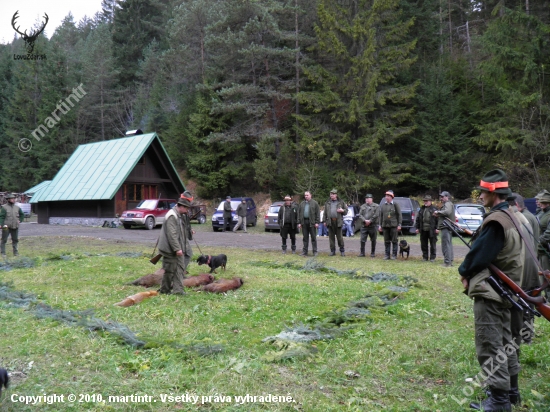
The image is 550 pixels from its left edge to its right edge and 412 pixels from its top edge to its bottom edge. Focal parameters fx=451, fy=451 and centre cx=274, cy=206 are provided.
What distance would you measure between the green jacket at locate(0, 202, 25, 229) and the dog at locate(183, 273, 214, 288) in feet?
26.6

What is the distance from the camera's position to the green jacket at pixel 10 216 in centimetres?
1407

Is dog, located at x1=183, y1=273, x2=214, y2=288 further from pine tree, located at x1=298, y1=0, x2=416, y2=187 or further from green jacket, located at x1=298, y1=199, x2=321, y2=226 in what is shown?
pine tree, located at x1=298, y1=0, x2=416, y2=187

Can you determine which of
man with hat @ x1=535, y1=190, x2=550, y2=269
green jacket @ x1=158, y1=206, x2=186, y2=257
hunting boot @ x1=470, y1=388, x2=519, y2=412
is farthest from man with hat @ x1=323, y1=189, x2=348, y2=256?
hunting boot @ x1=470, y1=388, x2=519, y2=412

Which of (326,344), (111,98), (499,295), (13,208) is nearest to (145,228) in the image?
(13,208)

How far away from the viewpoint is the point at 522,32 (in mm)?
26438

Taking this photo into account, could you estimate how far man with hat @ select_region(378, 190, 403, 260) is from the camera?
1397 cm

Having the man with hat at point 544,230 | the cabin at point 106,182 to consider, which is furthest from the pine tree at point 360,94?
the man with hat at point 544,230

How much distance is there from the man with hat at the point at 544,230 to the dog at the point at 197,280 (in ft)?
19.8

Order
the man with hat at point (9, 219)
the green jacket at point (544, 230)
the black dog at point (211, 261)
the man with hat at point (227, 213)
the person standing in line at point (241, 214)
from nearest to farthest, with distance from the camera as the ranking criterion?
the green jacket at point (544, 230) → the black dog at point (211, 261) → the man with hat at point (9, 219) → the man with hat at point (227, 213) → the person standing in line at point (241, 214)

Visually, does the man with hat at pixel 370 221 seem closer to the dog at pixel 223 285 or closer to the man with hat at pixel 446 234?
the man with hat at pixel 446 234

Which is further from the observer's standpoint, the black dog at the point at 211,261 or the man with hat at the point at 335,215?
the man with hat at the point at 335,215

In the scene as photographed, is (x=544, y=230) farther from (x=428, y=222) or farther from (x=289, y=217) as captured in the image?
(x=289, y=217)

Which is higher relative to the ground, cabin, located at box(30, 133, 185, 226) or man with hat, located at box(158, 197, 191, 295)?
cabin, located at box(30, 133, 185, 226)

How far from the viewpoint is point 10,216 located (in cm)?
1418
